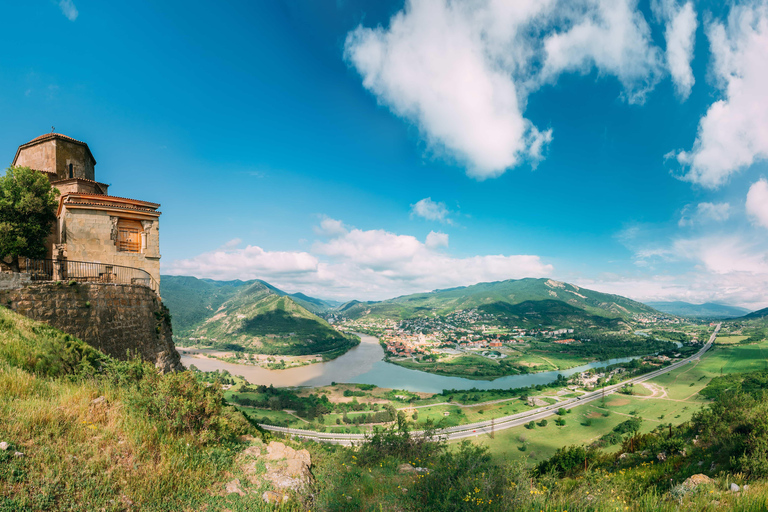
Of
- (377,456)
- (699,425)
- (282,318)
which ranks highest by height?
(377,456)

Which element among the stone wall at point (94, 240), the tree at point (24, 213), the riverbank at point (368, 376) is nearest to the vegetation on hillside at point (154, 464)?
the stone wall at point (94, 240)

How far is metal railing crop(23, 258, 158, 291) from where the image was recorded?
9766 mm

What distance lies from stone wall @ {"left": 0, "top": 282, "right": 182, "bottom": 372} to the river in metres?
59.2

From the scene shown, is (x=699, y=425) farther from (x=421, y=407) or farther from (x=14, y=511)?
(x=421, y=407)

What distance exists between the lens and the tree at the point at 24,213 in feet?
37.3

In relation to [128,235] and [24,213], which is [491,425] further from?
[24,213]

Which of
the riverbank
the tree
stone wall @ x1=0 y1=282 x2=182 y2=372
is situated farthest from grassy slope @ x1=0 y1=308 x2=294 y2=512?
the riverbank

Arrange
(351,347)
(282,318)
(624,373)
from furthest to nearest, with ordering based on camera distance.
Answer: (282,318), (351,347), (624,373)

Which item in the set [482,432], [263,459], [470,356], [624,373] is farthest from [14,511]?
[470,356]

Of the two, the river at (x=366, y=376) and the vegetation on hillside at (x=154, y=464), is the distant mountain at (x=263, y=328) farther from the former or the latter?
the vegetation on hillside at (x=154, y=464)

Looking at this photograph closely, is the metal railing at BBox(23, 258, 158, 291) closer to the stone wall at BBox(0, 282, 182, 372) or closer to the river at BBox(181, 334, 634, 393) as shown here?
the stone wall at BBox(0, 282, 182, 372)

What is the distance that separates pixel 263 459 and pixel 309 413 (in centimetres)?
4654

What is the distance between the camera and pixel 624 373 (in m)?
69.9

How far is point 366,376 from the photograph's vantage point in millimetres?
73438
